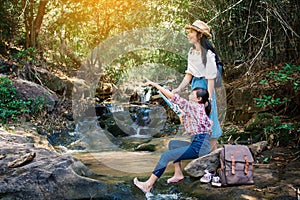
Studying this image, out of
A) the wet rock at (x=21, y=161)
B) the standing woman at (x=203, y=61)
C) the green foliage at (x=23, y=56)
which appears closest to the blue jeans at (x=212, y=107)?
the standing woman at (x=203, y=61)

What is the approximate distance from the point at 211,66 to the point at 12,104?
530 cm

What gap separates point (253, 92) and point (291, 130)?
4.62ft

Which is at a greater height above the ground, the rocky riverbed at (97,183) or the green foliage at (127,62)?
the green foliage at (127,62)

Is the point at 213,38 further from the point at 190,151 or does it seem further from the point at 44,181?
the point at 44,181

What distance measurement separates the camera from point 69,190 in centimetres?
324

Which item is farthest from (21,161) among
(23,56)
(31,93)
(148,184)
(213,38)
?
(23,56)

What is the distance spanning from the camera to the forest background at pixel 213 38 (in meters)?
5.37

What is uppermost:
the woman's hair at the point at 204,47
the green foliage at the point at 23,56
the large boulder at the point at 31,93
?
the green foliage at the point at 23,56

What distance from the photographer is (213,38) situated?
24.8ft

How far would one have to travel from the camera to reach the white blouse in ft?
11.4

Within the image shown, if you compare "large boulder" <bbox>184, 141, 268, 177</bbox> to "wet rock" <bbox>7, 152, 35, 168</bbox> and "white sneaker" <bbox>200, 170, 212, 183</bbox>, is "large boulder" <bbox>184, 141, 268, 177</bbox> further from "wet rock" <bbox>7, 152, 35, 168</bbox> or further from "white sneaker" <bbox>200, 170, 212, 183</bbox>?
"wet rock" <bbox>7, 152, 35, 168</bbox>

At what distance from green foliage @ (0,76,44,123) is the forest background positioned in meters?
0.05

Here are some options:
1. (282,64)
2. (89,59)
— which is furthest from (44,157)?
(89,59)

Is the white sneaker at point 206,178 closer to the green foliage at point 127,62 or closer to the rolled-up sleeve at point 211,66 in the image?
the rolled-up sleeve at point 211,66
